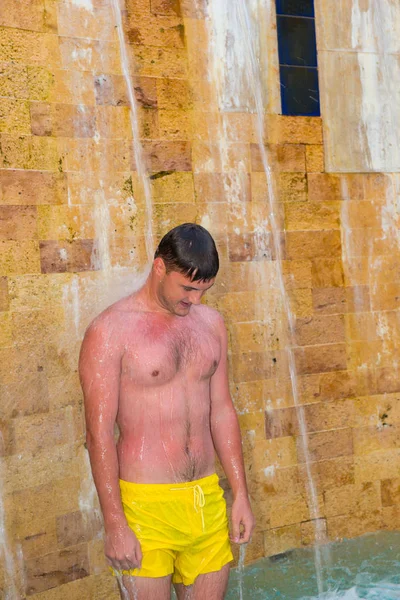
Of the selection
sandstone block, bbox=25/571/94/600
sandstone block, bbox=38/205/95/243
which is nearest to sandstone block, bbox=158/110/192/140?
sandstone block, bbox=38/205/95/243

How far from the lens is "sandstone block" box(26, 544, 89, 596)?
186 inches

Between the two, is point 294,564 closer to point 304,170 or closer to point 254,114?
point 304,170

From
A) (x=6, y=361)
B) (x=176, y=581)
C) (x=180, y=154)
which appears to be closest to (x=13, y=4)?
(x=180, y=154)

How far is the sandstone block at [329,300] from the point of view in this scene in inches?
228

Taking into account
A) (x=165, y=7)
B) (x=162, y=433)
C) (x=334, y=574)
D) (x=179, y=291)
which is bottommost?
(x=334, y=574)

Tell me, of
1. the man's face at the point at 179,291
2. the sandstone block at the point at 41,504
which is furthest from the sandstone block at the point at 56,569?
the man's face at the point at 179,291

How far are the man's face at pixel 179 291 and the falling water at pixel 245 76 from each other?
2227mm

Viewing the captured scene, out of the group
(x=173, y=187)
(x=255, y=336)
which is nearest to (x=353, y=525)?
(x=255, y=336)

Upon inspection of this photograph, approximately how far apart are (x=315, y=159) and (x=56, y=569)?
336cm

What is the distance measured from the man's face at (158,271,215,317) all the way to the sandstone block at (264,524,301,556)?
2674 millimetres

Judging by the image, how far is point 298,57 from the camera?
5.76m

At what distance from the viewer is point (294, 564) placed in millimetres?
5621

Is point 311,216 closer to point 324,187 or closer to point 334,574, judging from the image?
point 324,187

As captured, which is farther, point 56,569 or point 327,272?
point 327,272
